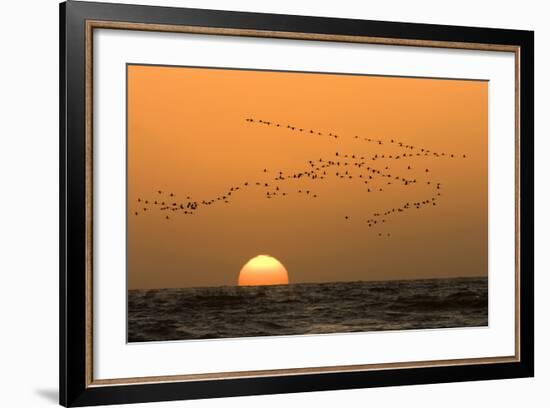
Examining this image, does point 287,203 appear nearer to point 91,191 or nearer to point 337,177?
point 337,177

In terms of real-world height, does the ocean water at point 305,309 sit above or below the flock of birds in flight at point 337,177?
below

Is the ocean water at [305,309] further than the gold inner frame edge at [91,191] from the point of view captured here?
Yes

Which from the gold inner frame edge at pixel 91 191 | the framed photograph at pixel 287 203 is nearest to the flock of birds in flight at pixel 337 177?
the framed photograph at pixel 287 203

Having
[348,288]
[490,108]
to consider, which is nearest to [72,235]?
[348,288]

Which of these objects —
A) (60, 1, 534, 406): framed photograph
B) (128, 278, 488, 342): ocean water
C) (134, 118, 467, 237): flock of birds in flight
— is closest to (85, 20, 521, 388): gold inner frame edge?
(60, 1, 534, 406): framed photograph

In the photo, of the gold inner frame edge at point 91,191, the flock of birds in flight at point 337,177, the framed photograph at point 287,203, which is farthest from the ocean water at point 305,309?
the flock of birds in flight at point 337,177

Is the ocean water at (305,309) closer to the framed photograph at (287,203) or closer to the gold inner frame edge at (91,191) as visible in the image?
the framed photograph at (287,203)

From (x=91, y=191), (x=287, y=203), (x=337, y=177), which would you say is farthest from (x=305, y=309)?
(x=91, y=191)
